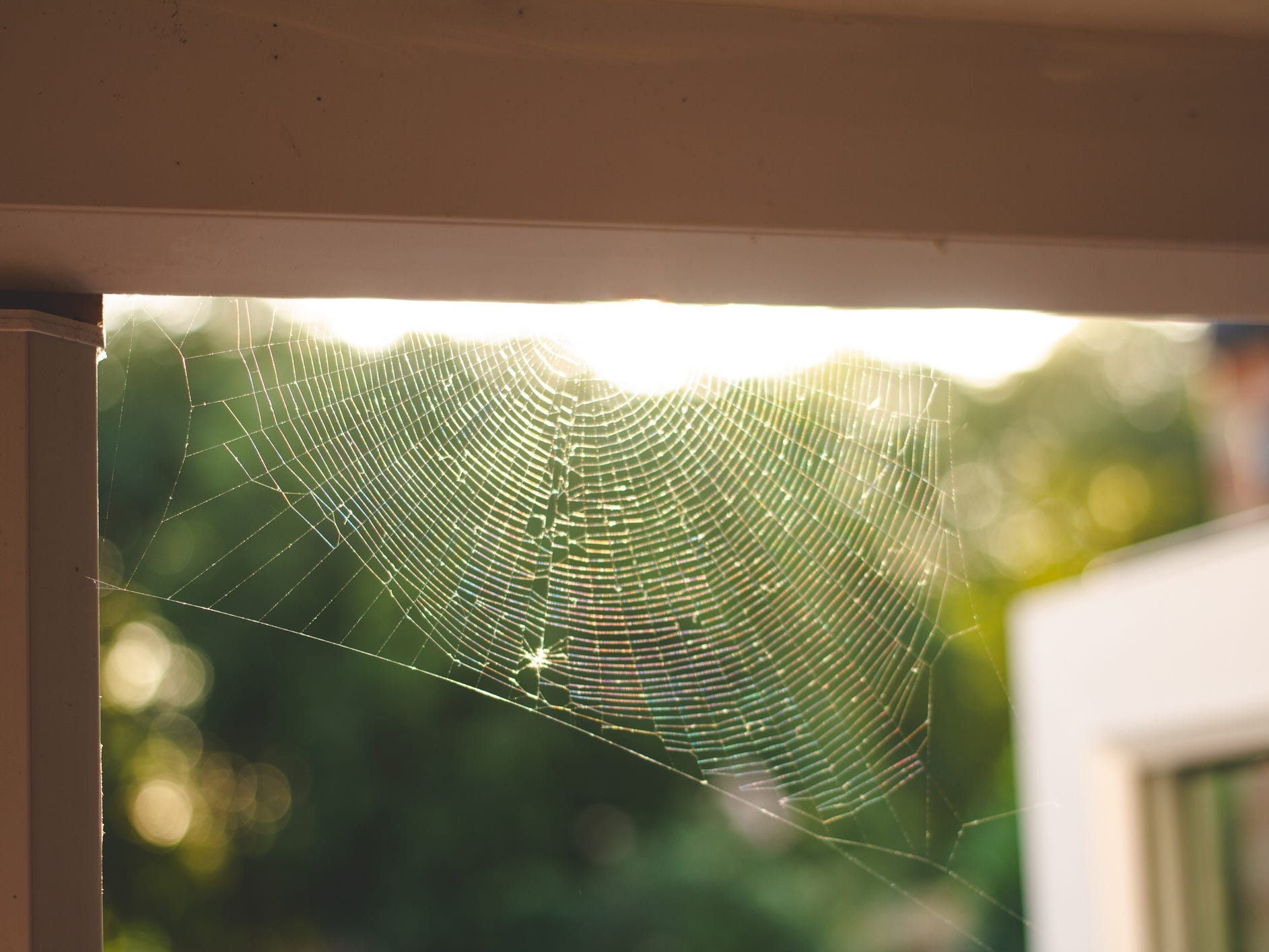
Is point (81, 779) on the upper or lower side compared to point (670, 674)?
lower

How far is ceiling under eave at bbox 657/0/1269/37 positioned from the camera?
42.7 inches

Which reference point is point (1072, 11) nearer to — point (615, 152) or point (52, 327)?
point (615, 152)

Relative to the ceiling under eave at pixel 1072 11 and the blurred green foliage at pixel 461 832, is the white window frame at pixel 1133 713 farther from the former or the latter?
the ceiling under eave at pixel 1072 11

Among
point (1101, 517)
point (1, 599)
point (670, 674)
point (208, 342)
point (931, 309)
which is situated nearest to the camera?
point (1, 599)

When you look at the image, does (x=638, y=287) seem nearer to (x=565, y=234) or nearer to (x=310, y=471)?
(x=565, y=234)

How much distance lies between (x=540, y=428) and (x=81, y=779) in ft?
2.63

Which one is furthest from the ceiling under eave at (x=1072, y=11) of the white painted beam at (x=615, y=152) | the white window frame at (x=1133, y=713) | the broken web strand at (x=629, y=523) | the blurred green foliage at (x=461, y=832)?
the blurred green foliage at (x=461, y=832)

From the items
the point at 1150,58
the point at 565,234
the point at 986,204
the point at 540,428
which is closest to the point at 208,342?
the point at 540,428

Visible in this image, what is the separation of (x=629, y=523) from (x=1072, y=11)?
915 millimetres

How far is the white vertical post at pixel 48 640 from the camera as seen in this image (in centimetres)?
91

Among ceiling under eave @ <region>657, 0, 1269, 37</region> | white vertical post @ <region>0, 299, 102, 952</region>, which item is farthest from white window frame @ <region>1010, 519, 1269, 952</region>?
white vertical post @ <region>0, 299, 102, 952</region>

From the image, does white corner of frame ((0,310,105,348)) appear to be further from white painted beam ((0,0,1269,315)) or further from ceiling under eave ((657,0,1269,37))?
ceiling under eave ((657,0,1269,37))

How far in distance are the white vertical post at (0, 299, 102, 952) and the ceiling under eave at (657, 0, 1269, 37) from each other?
0.76 m

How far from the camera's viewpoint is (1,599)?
3.07ft
